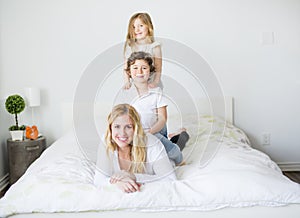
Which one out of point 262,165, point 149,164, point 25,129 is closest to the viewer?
point 149,164

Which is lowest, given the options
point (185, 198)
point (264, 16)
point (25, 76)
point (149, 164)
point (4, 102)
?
point (185, 198)

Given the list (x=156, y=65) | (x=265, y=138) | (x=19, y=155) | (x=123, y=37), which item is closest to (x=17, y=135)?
(x=19, y=155)

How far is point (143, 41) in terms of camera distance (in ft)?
6.35

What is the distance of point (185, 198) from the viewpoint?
1.65 meters

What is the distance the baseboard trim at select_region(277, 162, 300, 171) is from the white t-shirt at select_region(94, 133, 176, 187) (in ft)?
6.82

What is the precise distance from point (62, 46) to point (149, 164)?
197 cm

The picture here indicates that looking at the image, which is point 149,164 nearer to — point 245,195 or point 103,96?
point 245,195

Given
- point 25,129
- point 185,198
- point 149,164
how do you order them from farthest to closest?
1. point 25,129
2. point 149,164
3. point 185,198

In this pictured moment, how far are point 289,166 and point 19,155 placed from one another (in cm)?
239

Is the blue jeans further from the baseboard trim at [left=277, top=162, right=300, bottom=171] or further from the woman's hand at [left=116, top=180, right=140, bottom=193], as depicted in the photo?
the baseboard trim at [left=277, top=162, right=300, bottom=171]

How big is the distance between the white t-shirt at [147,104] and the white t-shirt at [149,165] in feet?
0.23

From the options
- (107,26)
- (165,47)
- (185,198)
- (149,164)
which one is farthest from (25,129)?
(185,198)

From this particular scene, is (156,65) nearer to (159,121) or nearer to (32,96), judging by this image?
(159,121)

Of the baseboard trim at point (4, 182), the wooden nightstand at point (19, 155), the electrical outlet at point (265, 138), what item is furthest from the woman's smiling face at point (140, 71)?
the electrical outlet at point (265, 138)
